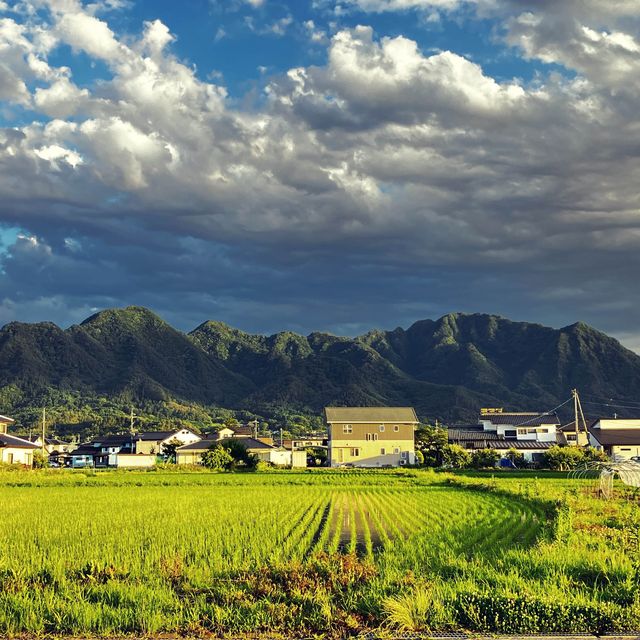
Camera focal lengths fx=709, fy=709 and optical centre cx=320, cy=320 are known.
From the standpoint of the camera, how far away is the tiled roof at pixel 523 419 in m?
Result: 79.4

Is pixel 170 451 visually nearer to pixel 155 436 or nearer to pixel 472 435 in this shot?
pixel 155 436

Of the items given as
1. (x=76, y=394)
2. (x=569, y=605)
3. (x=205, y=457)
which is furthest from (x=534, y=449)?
(x=76, y=394)

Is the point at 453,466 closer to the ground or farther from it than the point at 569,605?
closer to the ground

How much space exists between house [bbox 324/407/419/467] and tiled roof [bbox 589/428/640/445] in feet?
63.1

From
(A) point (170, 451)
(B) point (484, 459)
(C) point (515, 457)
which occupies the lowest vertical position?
(A) point (170, 451)

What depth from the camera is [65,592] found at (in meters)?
10.2

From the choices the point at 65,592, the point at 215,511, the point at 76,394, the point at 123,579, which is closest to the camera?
the point at 65,592

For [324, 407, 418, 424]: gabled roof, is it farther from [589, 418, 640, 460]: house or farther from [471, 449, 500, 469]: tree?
[589, 418, 640, 460]: house

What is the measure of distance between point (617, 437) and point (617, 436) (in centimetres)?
61

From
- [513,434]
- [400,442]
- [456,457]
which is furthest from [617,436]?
[400,442]

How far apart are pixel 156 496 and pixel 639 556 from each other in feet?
74.6

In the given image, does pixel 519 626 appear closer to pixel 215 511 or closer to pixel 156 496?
pixel 215 511

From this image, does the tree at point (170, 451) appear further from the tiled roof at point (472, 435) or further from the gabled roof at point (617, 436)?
the gabled roof at point (617, 436)

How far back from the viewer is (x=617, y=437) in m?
72.3
